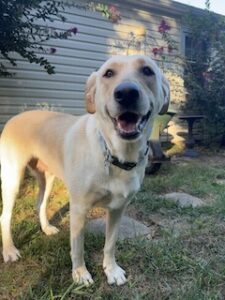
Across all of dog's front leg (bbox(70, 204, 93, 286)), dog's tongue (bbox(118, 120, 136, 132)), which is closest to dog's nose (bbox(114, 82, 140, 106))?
dog's tongue (bbox(118, 120, 136, 132))

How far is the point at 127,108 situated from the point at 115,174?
0.49m

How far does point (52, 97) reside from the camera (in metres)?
7.40

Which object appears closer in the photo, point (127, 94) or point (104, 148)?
point (127, 94)

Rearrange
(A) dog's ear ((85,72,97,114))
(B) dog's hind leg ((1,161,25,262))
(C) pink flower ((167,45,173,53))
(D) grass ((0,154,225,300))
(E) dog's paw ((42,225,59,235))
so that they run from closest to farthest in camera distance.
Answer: (A) dog's ear ((85,72,97,114)) < (D) grass ((0,154,225,300)) < (B) dog's hind leg ((1,161,25,262)) < (E) dog's paw ((42,225,59,235)) < (C) pink flower ((167,45,173,53))

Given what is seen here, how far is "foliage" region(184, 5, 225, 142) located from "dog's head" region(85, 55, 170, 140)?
6909 mm

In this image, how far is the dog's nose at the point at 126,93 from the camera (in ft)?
5.98

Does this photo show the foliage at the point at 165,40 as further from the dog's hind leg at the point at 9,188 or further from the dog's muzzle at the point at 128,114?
the dog's muzzle at the point at 128,114

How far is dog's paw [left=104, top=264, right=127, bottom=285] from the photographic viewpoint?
2.42 meters

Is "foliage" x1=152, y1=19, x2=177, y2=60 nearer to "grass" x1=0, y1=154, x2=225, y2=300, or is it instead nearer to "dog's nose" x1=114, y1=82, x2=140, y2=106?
"grass" x1=0, y1=154, x2=225, y2=300

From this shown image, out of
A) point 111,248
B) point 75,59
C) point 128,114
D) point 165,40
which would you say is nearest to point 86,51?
point 75,59

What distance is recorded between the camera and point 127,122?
196 centimetres

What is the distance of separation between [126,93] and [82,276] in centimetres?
126

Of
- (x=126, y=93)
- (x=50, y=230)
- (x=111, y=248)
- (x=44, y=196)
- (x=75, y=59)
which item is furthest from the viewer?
(x=75, y=59)

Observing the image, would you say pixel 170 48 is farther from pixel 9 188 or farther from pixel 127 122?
pixel 127 122
